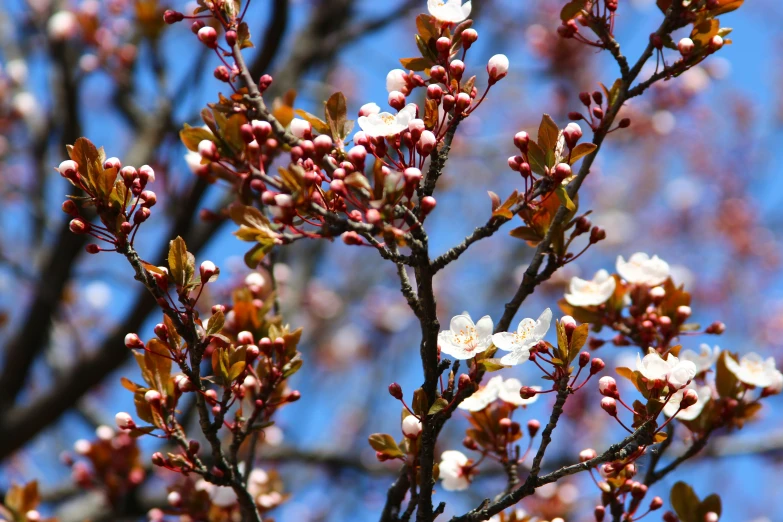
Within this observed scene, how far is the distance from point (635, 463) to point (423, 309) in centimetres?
61

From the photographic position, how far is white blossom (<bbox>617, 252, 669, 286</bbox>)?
1962 millimetres

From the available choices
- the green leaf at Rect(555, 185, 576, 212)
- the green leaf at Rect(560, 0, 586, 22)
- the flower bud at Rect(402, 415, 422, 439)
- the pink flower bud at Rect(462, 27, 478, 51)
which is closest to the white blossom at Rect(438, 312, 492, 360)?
the flower bud at Rect(402, 415, 422, 439)

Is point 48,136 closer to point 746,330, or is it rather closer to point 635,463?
point 635,463

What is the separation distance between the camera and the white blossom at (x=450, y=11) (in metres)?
1.61

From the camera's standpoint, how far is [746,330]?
7656 millimetres

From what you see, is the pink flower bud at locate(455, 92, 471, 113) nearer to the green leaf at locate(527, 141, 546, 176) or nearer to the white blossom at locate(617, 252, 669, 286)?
the green leaf at locate(527, 141, 546, 176)

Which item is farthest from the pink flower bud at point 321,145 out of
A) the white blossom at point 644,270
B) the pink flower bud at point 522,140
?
the white blossom at point 644,270

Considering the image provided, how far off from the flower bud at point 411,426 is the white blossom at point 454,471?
32 cm

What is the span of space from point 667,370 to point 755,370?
703mm

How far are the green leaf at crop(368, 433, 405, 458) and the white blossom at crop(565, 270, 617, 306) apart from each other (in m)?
0.67

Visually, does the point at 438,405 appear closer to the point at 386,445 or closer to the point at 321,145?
the point at 386,445

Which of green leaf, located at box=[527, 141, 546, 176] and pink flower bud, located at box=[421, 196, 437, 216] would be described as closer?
pink flower bud, located at box=[421, 196, 437, 216]

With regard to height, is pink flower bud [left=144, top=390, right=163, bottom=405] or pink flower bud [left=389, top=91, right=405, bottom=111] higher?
pink flower bud [left=389, top=91, right=405, bottom=111]

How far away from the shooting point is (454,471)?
1.80 meters
